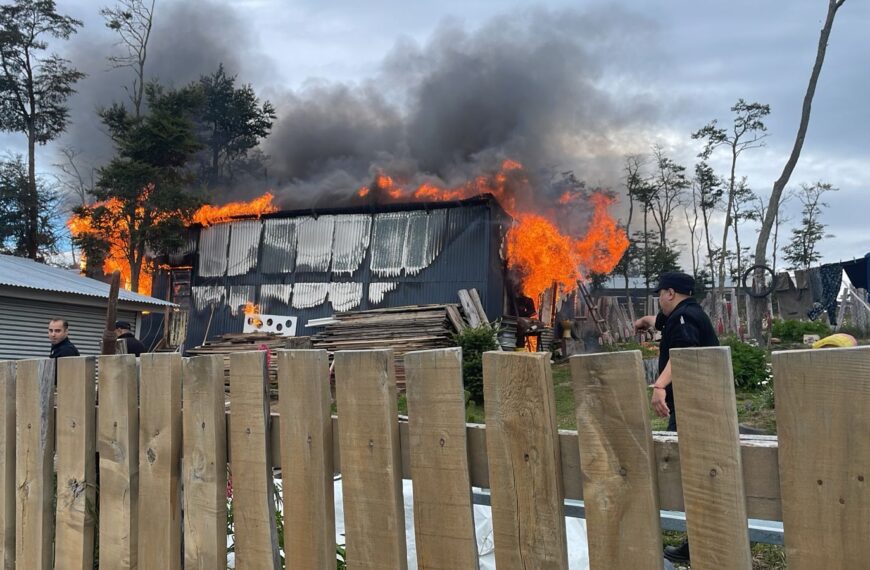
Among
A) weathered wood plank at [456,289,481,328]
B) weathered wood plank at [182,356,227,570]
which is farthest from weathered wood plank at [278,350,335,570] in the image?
weathered wood plank at [456,289,481,328]

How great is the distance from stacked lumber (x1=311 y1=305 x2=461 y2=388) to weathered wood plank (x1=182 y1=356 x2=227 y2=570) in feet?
44.2

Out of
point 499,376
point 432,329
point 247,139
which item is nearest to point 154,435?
point 499,376

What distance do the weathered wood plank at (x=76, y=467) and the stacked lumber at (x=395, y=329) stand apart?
43.1 ft

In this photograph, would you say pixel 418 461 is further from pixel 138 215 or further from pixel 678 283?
pixel 138 215

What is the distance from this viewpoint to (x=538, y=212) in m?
20.5

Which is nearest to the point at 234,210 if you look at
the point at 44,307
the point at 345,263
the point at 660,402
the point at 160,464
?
the point at 345,263

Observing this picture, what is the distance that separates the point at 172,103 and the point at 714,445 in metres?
27.1

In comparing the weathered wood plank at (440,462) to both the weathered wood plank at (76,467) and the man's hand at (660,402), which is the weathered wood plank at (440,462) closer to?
the weathered wood plank at (76,467)

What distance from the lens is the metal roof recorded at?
14177 millimetres

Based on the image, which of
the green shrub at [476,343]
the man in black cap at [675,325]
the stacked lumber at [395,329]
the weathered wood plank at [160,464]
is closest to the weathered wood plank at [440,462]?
the weathered wood plank at [160,464]

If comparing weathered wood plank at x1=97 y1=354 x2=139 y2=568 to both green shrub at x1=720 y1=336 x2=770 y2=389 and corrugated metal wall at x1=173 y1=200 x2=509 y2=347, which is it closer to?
green shrub at x1=720 y1=336 x2=770 y2=389

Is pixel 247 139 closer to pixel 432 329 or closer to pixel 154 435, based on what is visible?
pixel 432 329

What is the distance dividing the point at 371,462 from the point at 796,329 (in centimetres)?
2072

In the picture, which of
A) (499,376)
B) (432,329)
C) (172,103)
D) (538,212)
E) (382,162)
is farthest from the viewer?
(172,103)
